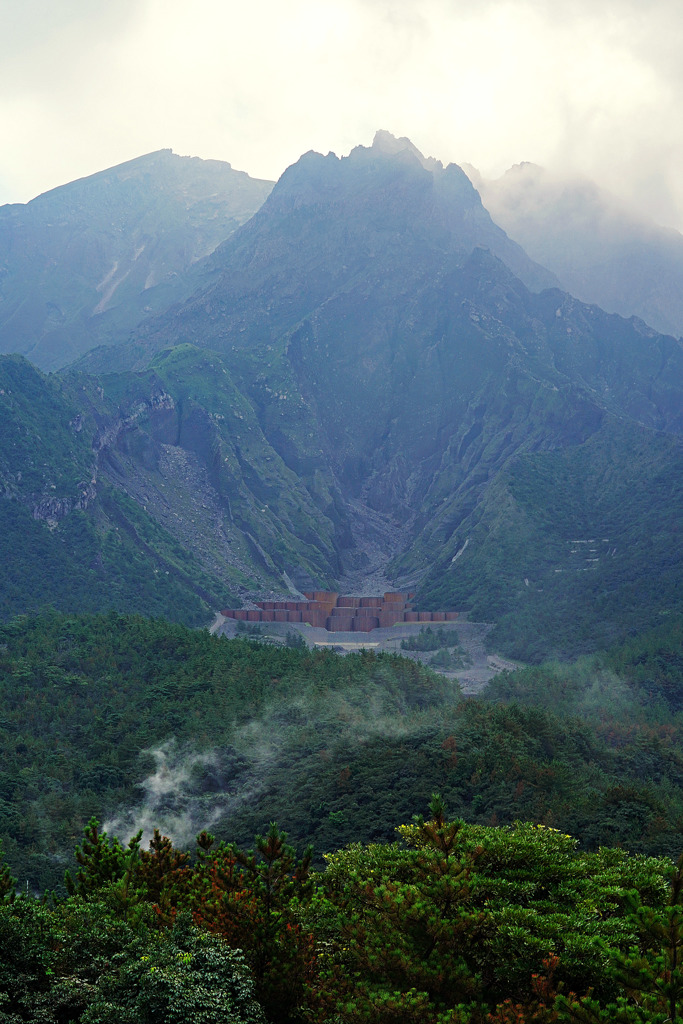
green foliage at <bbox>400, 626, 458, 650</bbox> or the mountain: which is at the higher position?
the mountain

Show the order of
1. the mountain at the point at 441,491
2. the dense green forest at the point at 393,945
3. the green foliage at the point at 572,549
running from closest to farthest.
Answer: the dense green forest at the point at 393,945 → the green foliage at the point at 572,549 → the mountain at the point at 441,491

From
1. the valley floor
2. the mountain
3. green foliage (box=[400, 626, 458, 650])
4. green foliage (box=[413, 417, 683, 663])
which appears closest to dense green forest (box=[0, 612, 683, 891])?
green foliage (box=[413, 417, 683, 663])

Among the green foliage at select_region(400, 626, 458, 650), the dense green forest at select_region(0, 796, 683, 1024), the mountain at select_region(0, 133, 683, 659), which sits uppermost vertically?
the mountain at select_region(0, 133, 683, 659)

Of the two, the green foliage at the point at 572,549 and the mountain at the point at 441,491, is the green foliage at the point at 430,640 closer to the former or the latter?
the green foliage at the point at 572,549

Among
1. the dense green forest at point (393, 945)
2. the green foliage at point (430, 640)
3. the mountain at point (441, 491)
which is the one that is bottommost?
the green foliage at point (430, 640)

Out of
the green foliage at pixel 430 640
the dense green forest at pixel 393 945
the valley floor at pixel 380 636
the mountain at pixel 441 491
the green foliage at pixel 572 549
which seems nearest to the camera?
the dense green forest at pixel 393 945

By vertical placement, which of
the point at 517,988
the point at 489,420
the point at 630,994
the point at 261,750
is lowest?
the point at 261,750

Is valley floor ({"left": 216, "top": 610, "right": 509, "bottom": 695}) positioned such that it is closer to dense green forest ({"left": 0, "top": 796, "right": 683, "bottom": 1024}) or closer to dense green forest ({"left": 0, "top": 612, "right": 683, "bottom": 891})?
dense green forest ({"left": 0, "top": 612, "right": 683, "bottom": 891})

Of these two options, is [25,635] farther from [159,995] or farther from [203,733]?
[159,995]

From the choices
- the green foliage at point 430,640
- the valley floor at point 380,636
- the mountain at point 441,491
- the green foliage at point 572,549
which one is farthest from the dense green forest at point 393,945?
the green foliage at point 430,640

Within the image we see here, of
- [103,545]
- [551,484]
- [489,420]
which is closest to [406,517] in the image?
[489,420]

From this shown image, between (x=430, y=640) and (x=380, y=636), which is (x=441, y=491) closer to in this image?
(x=380, y=636)
